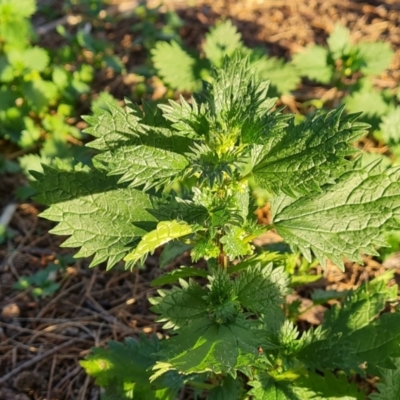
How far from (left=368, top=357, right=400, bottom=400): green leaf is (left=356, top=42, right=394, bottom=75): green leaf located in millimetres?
2076

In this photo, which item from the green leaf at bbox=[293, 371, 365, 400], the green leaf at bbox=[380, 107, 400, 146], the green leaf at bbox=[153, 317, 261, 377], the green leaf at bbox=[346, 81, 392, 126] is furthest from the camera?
the green leaf at bbox=[346, 81, 392, 126]

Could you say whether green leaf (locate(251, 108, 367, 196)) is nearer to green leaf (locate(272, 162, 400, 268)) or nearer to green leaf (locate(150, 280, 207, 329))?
green leaf (locate(272, 162, 400, 268))

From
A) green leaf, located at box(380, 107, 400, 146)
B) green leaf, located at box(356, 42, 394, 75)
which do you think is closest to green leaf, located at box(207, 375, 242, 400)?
green leaf, located at box(380, 107, 400, 146)

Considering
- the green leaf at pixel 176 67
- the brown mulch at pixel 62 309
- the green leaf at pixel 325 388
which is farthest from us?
the green leaf at pixel 176 67

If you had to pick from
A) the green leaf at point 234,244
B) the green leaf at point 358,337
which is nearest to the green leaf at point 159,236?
the green leaf at point 234,244

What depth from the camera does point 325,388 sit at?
195 centimetres

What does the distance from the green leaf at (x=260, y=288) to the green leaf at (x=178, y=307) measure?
5.2 inches

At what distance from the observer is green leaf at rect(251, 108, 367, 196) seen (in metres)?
1.51

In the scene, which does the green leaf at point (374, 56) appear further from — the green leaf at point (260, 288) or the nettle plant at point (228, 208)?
the green leaf at point (260, 288)

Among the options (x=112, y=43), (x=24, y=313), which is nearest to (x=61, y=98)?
(x=112, y=43)

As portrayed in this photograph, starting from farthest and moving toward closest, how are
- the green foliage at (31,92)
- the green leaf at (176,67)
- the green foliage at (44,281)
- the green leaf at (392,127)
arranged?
the green foliage at (31,92) < the green leaf at (176,67) < the green leaf at (392,127) < the green foliage at (44,281)

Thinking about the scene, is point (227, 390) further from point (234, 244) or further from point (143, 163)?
point (143, 163)

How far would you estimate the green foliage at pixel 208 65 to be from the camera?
3.27 m

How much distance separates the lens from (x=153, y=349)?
2.17 meters
